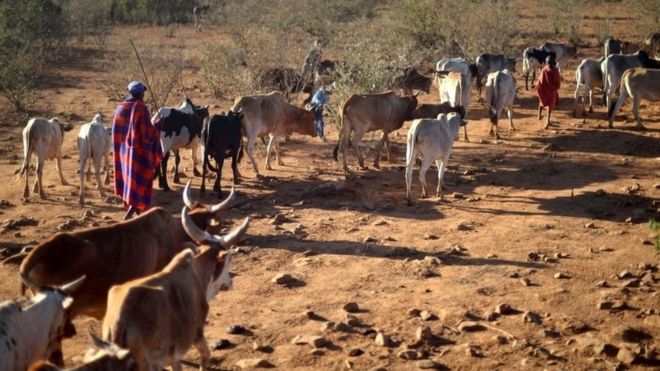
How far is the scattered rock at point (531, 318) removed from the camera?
21.4 ft

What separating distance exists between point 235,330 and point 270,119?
23.6ft

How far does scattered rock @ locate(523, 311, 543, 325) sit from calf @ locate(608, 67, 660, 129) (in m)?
10.5

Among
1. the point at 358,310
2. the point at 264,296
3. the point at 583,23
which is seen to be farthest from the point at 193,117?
the point at 583,23

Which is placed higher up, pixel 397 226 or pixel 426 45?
pixel 426 45

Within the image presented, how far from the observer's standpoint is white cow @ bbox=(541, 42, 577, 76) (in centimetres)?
2150

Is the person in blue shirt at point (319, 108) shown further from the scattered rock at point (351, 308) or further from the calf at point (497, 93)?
the scattered rock at point (351, 308)

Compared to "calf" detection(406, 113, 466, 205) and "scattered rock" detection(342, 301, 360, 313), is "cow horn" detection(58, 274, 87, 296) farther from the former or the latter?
"calf" detection(406, 113, 466, 205)

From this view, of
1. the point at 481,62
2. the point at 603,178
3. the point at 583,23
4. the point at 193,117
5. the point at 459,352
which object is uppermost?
the point at 583,23

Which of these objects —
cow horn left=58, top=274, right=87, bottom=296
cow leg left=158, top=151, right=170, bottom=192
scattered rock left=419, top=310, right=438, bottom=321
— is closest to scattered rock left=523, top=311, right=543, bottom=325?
scattered rock left=419, top=310, right=438, bottom=321

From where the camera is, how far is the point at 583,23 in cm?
2952

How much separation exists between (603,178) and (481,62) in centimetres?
835

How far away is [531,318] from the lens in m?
6.56

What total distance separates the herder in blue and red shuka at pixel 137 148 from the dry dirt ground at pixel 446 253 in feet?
3.81

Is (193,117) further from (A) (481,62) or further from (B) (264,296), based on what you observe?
(A) (481,62)
